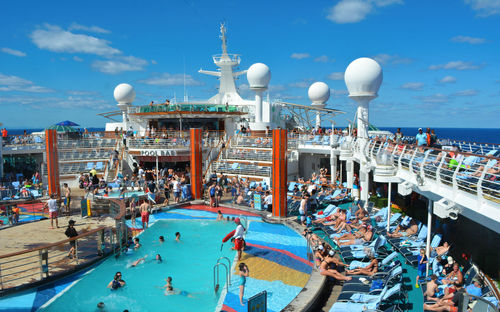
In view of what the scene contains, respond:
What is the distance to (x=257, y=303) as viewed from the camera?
588cm

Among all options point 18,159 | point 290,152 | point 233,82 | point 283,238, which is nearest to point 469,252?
point 283,238

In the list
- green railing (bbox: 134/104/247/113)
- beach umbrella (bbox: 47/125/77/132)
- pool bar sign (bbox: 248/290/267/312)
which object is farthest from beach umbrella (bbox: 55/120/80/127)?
pool bar sign (bbox: 248/290/267/312)

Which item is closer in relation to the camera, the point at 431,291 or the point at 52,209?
the point at 431,291

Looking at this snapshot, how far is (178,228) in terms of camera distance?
13727 mm

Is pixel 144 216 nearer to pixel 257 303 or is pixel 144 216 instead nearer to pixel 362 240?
pixel 362 240

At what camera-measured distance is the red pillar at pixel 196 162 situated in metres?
16.4

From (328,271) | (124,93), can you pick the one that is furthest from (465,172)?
(124,93)

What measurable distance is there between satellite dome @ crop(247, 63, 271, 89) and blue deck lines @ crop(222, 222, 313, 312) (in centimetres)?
1423

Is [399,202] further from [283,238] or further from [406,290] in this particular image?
[406,290]

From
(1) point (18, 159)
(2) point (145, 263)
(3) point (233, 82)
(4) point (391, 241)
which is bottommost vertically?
(2) point (145, 263)

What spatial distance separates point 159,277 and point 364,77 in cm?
1056

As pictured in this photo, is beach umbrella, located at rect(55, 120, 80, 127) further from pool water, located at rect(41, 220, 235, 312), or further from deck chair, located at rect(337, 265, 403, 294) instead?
deck chair, located at rect(337, 265, 403, 294)

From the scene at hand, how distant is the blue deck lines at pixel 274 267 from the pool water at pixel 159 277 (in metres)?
0.62

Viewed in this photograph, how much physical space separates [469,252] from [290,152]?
1248 cm
